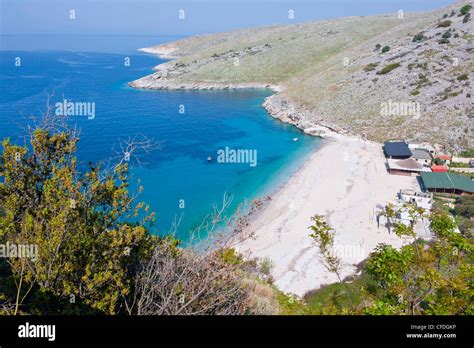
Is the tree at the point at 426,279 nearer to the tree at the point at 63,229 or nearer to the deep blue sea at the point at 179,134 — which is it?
the tree at the point at 63,229

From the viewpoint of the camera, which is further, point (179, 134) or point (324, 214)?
point (179, 134)

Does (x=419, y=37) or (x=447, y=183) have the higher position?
(x=419, y=37)

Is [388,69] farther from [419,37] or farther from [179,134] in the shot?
[179,134]

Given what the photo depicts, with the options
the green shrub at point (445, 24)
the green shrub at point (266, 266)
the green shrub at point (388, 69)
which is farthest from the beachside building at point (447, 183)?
the green shrub at point (445, 24)

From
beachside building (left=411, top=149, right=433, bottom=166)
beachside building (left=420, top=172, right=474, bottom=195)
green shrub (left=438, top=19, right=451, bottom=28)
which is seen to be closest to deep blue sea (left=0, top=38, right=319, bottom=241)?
beachside building (left=411, top=149, right=433, bottom=166)

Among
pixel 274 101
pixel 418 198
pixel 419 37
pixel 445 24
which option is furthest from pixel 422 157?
pixel 445 24

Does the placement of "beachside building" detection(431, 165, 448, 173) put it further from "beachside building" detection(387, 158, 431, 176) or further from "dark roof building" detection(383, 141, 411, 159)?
"dark roof building" detection(383, 141, 411, 159)
